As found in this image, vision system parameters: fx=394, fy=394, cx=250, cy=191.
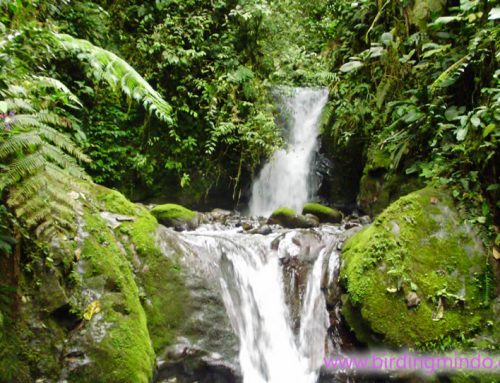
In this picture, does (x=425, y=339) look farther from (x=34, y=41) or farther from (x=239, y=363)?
(x=34, y=41)

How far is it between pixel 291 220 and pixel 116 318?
12.6 ft

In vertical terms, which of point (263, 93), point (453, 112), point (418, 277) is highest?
point (263, 93)

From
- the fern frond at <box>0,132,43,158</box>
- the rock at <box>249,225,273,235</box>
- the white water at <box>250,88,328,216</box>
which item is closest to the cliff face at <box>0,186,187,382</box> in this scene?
the fern frond at <box>0,132,43,158</box>

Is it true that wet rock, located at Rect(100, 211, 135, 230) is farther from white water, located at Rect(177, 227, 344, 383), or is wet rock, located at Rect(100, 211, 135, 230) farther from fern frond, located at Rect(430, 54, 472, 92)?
fern frond, located at Rect(430, 54, 472, 92)

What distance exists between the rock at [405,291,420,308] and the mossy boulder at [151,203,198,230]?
3280 mm

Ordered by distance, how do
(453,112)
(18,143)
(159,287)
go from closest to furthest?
(18,143), (159,287), (453,112)

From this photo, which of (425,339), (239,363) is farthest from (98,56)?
(425,339)

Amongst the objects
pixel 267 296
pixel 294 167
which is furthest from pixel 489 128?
pixel 294 167

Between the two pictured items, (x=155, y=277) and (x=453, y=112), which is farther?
(x=453, y=112)

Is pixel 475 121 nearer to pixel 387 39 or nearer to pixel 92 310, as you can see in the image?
pixel 387 39

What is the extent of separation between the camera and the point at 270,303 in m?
4.55

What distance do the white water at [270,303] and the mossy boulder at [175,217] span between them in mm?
1072

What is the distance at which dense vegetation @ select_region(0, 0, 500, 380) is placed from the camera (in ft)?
14.5

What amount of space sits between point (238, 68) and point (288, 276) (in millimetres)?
4393
